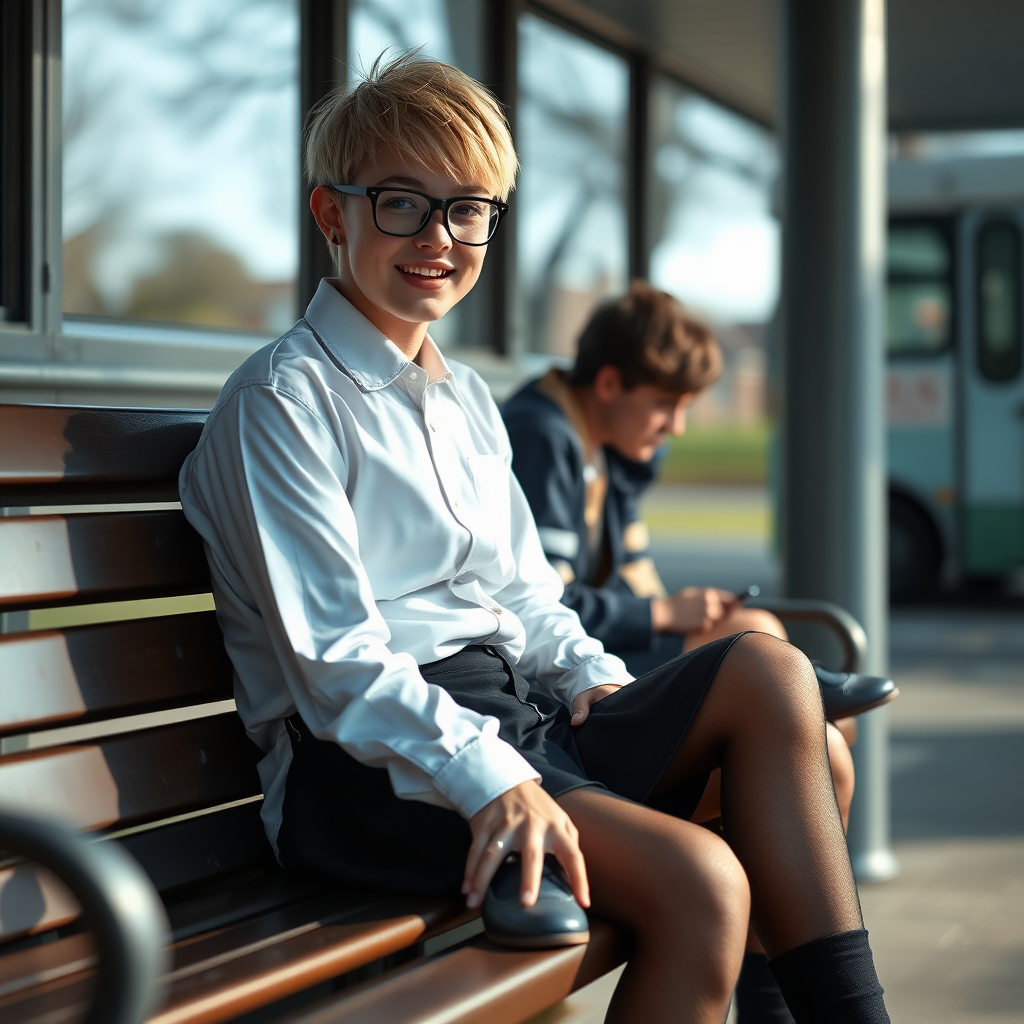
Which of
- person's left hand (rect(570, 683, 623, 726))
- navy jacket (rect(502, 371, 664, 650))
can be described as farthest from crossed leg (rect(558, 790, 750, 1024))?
navy jacket (rect(502, 371, 664, 650))

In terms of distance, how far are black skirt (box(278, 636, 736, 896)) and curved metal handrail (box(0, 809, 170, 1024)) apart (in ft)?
2.39

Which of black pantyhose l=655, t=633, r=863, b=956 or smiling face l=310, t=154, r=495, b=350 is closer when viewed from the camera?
black pantyhose l=655, t=633, r=863, b=956

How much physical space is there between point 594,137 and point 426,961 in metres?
5.40

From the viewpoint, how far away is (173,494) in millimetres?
2279

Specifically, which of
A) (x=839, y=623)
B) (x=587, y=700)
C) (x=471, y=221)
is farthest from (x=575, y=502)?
(x=471, y=221)

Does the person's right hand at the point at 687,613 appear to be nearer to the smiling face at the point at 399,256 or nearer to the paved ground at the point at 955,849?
the paved ground at the point at 955,849

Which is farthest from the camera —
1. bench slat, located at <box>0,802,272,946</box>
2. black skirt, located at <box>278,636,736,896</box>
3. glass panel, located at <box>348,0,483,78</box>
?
glass panel, located at <box>348,0,483,78</box>

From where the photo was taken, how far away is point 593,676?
2312 millimetres

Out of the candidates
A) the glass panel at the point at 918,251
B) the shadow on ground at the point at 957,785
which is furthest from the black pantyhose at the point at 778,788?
the glass panel at the point at 918,251

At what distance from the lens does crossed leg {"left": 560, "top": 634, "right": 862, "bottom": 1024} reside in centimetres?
171

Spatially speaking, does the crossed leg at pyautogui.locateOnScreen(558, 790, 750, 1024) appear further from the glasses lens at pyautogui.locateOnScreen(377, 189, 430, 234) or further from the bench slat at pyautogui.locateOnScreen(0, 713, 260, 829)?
the glasses lens at pyautogui.locateOnScreen(377, 189, 430, 234)

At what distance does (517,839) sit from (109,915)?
68cm

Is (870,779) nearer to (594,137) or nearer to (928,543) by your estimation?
(594,137)

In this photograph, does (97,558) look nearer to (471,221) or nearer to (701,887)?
(471,221)
